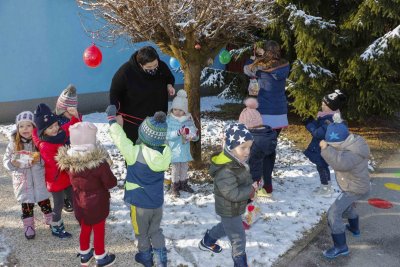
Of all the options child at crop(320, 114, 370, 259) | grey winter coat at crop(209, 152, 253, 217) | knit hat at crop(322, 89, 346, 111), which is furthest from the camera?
knit hat at crop(322, 89, 346, 111)

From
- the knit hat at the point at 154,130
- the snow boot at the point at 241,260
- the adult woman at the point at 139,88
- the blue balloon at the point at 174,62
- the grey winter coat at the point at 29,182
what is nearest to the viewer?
the knit hat at the point at 154,130

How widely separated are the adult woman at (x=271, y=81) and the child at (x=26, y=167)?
115 inches

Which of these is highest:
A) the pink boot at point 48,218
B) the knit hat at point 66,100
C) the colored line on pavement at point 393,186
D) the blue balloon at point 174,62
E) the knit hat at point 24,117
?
the blue balloon at point 174,62

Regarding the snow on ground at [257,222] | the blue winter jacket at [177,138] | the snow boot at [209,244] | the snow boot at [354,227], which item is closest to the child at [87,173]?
the snow on ground at [257,222]

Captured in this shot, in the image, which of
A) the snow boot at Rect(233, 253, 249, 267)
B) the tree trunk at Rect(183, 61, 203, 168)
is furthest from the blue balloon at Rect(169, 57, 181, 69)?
the snow boot at Rect(233, 253, 249, 267)

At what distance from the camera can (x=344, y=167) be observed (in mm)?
3785

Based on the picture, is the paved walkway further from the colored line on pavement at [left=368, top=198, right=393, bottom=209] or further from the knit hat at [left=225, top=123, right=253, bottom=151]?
the knit hat at [left=225, top=123, right=253, bottom=151]

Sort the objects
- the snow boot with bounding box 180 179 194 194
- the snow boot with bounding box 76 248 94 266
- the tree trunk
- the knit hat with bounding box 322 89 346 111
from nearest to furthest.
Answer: the snow boot with bounding box 76 248 94 266, the knit hat with bounding box 322 89 346 111, the snow boot with bounding box 180 179 194 194, the tree trunk

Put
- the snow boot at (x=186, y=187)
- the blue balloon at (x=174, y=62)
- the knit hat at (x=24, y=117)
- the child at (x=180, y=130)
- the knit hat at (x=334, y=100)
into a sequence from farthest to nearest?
the blue balloon at (x=174, y=62) < the snow boot at (x=186, y=187) < the child at (x=180, y=130) < the knit hat at (x=334, y=100) < the knit hat at (x=24, y=117)

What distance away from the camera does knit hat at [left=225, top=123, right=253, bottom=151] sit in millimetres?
3428

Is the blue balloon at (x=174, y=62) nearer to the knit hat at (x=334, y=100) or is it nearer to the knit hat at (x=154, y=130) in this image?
the knit hat at (x=334, y=100)

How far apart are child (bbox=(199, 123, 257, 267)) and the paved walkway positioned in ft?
2.04

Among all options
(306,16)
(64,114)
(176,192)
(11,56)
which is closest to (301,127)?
(306,16)

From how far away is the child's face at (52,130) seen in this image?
12.6ft
